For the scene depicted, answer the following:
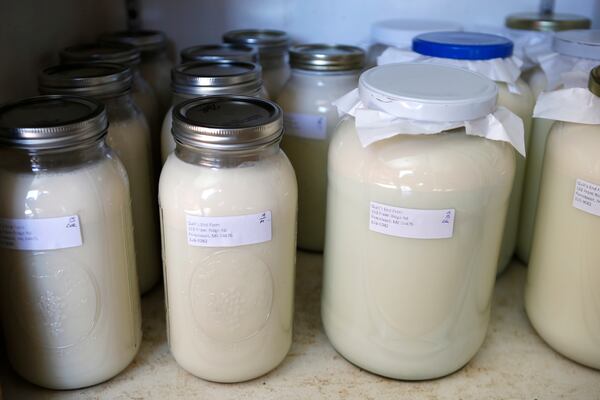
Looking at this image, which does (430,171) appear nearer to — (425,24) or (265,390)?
(265,390)

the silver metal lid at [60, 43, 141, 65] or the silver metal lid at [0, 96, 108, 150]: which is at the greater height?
the silver metal lid at [60, 43, 141, 65]

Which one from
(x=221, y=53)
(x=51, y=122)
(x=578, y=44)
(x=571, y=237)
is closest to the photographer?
(x=51, y=122)

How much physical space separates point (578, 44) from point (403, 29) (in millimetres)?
267

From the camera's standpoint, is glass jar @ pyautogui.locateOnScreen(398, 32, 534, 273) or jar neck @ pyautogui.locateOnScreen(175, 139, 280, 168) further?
glass jar @ pyautogui.locateOnScreen(398, 32, 534, 273)

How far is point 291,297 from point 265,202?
0.52 ft

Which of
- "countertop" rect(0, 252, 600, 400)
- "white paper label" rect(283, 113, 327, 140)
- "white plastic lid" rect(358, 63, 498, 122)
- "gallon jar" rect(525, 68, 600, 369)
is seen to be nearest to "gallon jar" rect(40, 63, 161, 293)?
"countertop" rect(0, 252, 600, 400)

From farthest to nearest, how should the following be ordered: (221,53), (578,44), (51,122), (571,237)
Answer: (221,53) < (578,44) < (571,237) < (51,122)

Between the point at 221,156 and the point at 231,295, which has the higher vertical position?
the point at 221,156

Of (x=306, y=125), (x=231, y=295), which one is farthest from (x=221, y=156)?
(x=306, y=125)

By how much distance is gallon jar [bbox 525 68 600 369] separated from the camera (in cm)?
73

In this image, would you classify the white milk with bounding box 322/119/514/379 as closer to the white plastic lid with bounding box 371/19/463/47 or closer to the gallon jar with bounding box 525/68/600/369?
the gallon jar with bounding box 525/68/600/369

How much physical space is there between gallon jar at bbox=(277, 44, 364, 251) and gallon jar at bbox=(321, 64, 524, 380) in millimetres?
193

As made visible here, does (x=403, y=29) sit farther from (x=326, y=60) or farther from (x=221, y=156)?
(x=221, y=156)

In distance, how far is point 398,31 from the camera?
3.36ft
